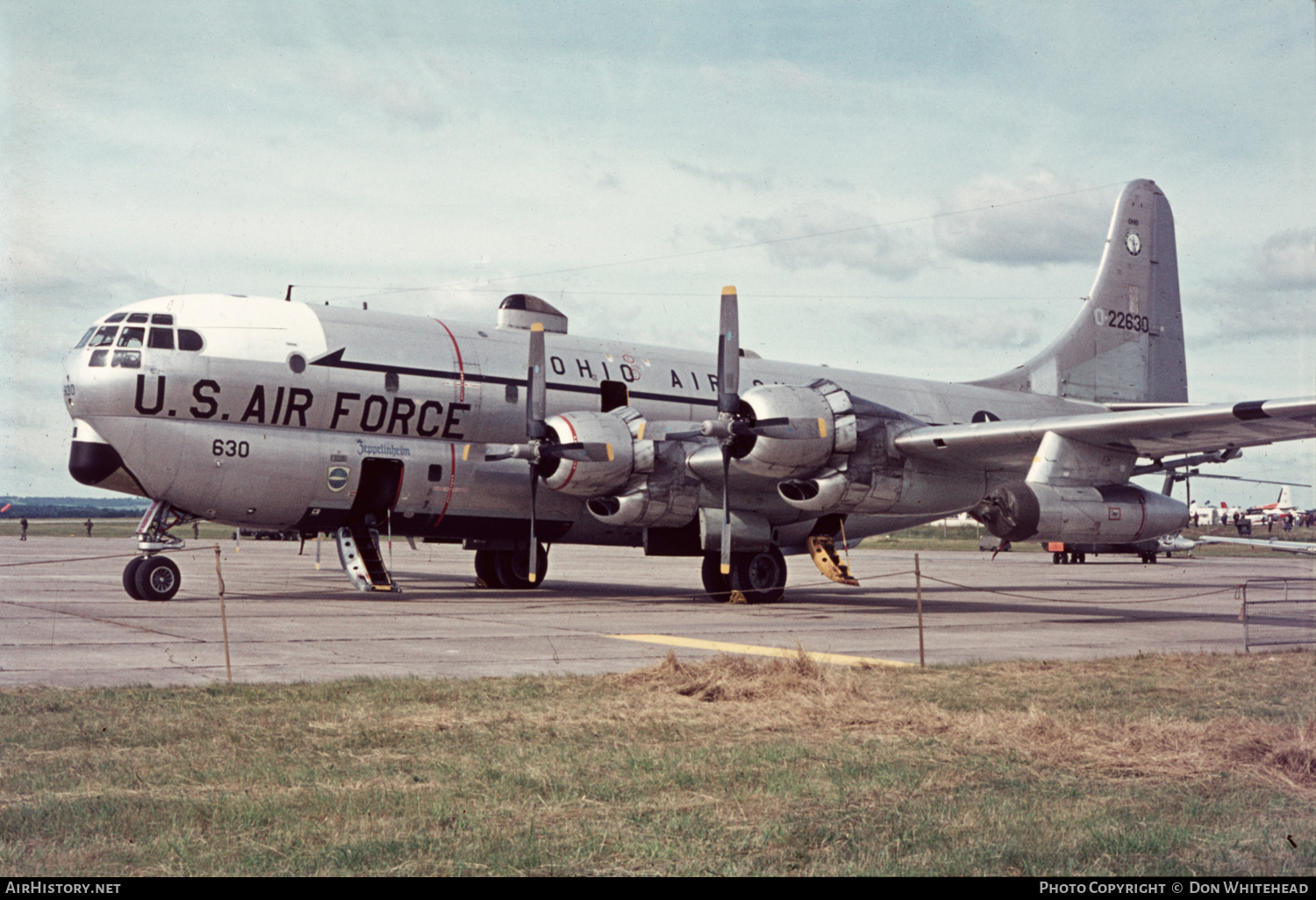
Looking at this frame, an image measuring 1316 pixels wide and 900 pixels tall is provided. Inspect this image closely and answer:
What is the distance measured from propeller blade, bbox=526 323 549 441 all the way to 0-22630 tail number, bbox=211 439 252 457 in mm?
4992

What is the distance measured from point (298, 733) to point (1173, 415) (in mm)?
14600

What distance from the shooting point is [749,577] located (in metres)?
22.7

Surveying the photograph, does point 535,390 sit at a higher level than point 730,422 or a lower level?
higher

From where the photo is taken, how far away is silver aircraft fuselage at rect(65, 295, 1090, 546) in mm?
19281

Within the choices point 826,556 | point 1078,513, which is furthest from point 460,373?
point 1078,513

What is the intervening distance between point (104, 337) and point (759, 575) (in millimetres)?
12839

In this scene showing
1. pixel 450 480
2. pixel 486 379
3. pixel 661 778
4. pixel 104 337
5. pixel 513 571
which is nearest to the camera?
pixel 661 778

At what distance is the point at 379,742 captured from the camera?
824cm

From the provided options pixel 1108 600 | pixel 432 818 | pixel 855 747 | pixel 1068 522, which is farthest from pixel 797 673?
pixel 1108 600

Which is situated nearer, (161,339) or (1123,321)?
(161,339)

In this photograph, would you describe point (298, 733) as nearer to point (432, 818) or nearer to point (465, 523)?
point (432, 818)

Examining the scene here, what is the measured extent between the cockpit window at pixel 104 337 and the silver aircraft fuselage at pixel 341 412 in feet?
0.09

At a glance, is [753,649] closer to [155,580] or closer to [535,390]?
[535,390]

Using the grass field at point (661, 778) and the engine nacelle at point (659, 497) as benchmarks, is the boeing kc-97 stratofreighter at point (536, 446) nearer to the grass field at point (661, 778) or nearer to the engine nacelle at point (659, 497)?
Answer: the engine nacelle at point (659, 497)
